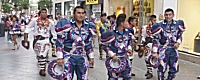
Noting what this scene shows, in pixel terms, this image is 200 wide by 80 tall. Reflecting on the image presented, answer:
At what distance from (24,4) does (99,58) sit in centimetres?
3860

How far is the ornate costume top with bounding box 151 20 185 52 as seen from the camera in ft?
22.5

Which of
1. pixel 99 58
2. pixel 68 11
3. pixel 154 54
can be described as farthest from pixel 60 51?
pixel 68 11

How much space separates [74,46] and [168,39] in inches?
95.0

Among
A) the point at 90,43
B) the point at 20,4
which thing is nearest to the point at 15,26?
the point at 90,43

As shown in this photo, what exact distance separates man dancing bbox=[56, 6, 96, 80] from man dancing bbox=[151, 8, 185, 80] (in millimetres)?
1996

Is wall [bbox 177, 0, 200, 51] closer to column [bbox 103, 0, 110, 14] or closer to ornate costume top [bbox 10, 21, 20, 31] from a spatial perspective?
ornate costume top [bbox 10, 21, 20, 31]

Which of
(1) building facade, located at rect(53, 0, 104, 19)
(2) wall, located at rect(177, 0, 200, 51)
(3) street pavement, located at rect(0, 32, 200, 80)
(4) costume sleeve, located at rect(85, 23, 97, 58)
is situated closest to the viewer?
(4) costume sleeve, located at rect(85, 23, 97, 58)

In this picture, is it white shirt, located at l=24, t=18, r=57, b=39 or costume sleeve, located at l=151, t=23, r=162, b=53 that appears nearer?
costume sleeve, located at l=151, t=23, r=162, b=53

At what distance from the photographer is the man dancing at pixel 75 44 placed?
17.2 ft

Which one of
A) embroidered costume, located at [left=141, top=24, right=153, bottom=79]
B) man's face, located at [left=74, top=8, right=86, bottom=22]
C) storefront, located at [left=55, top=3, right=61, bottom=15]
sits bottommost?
embroidered costume, located at [left=141, top=24, right=153, bottom=79]

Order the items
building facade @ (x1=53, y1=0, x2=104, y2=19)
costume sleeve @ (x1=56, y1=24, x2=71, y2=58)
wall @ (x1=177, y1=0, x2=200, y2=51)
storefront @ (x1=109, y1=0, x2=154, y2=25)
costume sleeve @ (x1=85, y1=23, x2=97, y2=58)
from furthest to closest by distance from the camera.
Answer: building facade @ (x1=53, y1=0, x2=104, y2=19)
storefront @ (x1=109, y1=0, x2=154, y2=25)
wall @ (x1=177, y1=0, x2=200, y2=51)
costume sleeve @ (x1=85, y1=23, x2=97, y2=58)
costume sleeve @ (x1=56, y1=24, x2=71, y2=58)

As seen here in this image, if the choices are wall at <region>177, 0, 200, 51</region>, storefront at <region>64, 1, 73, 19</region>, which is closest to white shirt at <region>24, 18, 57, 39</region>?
wall at <region>177, 0, 200, 51</region>

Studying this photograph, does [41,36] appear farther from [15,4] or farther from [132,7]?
[15,4]

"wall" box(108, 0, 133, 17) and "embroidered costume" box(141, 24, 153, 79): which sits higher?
"wall" box(108, 0, 133, 17)
